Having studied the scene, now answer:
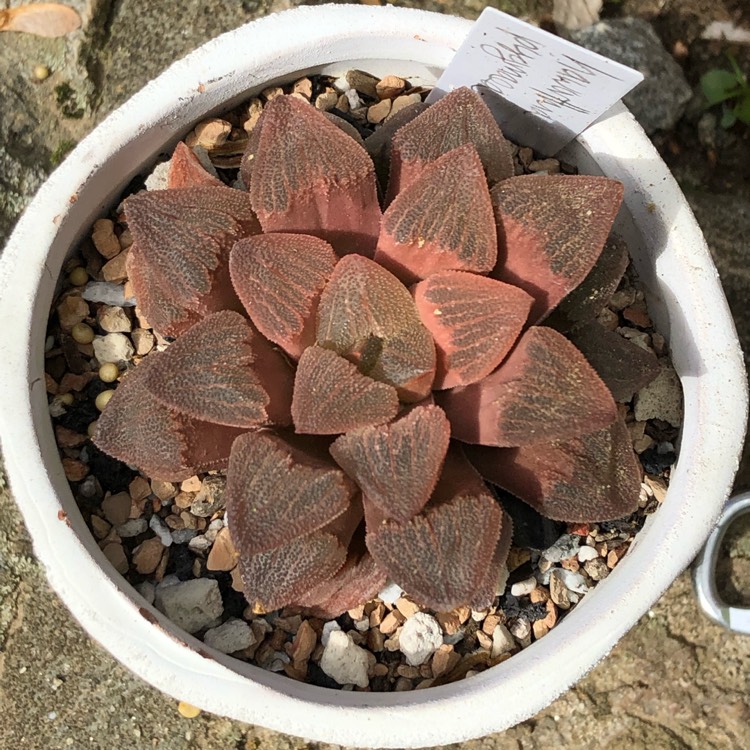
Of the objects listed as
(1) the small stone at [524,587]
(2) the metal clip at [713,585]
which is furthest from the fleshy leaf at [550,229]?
(2) the metal clip at [713,585]

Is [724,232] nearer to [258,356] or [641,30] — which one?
[641,30]

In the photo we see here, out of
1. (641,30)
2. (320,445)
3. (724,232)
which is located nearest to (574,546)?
(320,445)

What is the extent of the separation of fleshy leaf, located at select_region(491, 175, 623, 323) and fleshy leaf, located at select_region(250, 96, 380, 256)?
0.14 metres

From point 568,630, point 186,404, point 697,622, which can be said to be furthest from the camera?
point 697,622

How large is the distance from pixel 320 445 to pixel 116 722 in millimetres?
745

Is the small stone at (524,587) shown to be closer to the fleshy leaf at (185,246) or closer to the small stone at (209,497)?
the small stone at (209,497)

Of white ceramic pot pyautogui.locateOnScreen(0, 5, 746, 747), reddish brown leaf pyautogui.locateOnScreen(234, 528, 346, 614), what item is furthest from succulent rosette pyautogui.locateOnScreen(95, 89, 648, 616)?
white ceramic pot pyautogui.locateOnScreen(0, 5, 746, 747)

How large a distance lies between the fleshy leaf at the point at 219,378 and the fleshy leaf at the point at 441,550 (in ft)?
0.47

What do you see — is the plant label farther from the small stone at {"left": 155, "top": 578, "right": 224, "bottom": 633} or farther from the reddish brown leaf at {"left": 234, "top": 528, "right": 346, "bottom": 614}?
the small stone at {"left": 155, "top": 578, "right": 224, "bottom": 633}

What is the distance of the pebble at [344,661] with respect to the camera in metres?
0.88

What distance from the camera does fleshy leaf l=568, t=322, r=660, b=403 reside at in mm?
759

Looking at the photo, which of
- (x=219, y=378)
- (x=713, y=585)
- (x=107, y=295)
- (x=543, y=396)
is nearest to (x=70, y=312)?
(x=107, y=295)

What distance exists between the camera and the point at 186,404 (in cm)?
64

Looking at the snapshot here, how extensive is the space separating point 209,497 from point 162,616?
13 centimetres
